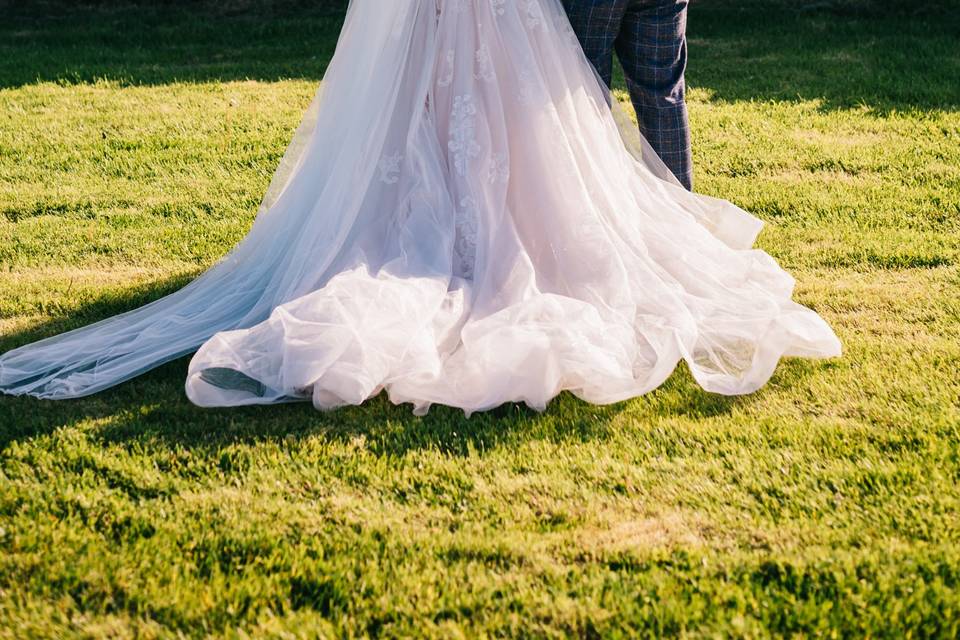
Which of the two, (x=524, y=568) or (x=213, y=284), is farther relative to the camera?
(x=213, y=284)

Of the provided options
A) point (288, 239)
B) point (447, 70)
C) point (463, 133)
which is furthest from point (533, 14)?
point (288, 239)

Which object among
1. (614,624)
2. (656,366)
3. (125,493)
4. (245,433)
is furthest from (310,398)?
(614,624)

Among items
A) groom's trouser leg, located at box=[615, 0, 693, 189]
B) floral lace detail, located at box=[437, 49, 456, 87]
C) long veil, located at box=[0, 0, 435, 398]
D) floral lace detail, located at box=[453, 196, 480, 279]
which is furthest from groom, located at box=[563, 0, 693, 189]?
floral lace detail, located at box=[453, 196, 480, 279]

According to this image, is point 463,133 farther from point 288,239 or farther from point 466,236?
point 288,239

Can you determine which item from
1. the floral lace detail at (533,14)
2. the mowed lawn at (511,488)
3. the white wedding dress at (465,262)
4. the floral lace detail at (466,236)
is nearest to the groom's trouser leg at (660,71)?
the white wedding dress at (465,262)

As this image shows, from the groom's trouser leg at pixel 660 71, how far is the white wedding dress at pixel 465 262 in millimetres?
268

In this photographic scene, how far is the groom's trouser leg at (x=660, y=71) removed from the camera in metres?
4.43

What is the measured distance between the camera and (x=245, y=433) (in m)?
3.33

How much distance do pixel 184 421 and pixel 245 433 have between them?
25 centimetres

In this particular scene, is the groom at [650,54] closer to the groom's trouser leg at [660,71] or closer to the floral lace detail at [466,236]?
the groom's trouser leg at [660,71]

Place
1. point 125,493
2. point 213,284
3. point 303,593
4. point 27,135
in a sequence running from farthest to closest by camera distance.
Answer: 1. point 27,135
2. point 213,284
3. point 125,493
4. point 303,593

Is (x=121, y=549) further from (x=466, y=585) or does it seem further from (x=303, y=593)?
(x=466, y=585)

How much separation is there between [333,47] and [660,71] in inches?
188

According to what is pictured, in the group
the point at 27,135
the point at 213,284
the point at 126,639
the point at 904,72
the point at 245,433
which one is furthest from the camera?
the point at 904,72
